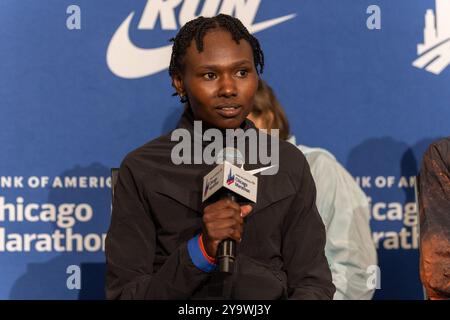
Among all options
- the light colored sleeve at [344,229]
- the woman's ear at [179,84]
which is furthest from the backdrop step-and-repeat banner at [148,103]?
the woman's ear at [179,84]

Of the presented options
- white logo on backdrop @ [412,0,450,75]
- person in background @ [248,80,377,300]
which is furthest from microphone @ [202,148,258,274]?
white logo on backdrop @ [412,0,450,75]

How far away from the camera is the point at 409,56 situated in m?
3.81

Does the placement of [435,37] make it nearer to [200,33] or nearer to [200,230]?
[200,33]

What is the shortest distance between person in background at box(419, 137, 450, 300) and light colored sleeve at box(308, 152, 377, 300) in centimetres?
44

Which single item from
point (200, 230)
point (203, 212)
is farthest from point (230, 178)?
point (200, 230)

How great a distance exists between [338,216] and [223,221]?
68.9 inches

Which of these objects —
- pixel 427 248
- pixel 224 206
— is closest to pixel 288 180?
pixel 224 206

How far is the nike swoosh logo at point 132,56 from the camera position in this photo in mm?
3764

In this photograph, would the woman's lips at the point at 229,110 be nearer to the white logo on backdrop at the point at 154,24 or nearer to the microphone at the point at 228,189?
the microphone at the point at 228,189

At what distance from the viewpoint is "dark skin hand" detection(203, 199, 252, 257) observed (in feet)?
5.81

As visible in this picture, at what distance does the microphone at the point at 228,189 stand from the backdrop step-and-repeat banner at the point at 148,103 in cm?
195

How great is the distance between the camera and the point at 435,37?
380cm

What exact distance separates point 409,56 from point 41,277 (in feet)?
6.31

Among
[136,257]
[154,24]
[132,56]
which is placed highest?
[154,24]
